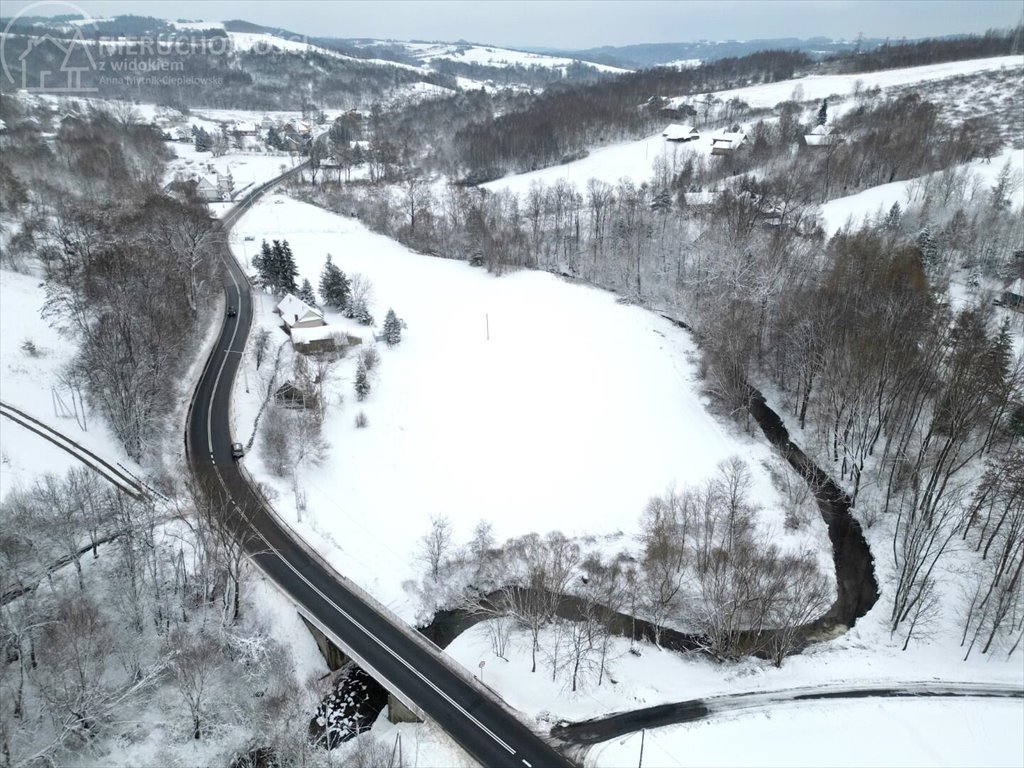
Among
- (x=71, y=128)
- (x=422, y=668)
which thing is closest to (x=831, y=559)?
(x=422, y=668)

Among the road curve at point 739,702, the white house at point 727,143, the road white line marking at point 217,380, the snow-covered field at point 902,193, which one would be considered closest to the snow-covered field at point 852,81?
the white house at point 727,143

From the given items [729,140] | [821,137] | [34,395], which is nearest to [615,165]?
[729,140]

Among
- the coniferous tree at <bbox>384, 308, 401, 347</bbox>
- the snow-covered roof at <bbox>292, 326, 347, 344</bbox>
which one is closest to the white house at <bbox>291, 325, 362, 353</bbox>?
the snow-covered roof at <bbox>292, 326, 347, 344</bbox>

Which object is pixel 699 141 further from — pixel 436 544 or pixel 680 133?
pixel 436 544

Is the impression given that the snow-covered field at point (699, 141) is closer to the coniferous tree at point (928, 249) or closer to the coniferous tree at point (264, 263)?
the coniferous tree at point (264, 263)

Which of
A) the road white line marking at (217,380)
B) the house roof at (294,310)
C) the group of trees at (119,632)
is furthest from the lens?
the house roof at (294,310)

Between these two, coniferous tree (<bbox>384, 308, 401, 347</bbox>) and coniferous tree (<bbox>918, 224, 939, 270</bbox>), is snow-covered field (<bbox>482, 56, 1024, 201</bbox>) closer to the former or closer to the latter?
coniferous tree (<bbox>918, 224, 939, 270</bbox>)
